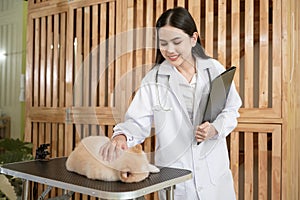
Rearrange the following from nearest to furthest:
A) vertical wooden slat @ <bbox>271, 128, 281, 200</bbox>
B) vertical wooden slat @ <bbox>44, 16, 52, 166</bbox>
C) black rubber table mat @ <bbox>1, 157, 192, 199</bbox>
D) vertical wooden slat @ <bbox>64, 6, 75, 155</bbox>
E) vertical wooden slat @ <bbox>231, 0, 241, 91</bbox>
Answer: black rubber table mat @ <bbox>1, 157, 192, 199</bbox> < vertical wooden slat @ <bbox>271, 128, 281, 200</bbox> < vertical wooden slat @ <bbox>231, 0, 241, 91</bbox> < vertical wooden slat @ <bbox>64, 6, 75, 155</bbox> < vertical wooden slat @ <bbox>44, 16, 52, 166</bbox>

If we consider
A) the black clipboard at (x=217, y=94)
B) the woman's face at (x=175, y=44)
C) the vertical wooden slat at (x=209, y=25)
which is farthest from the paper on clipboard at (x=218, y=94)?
the vertical wooden slat at (x=209, y=25)

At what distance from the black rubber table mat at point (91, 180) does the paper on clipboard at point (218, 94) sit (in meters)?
0.24

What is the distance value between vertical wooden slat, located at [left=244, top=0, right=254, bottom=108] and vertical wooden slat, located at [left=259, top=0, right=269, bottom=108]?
0.15 feet

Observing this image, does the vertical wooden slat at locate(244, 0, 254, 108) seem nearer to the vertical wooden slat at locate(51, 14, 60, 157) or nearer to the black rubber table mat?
the black rubber table mat

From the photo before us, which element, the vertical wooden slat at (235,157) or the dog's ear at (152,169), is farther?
the vertical wooden slat at (235,157)

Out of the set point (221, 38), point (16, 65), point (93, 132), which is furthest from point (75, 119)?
point (16, 65)

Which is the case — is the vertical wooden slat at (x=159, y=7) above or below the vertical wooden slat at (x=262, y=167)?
above

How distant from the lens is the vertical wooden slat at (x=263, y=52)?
169 centimetres

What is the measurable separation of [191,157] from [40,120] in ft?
5.31

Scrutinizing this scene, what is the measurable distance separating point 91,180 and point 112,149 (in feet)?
0.37

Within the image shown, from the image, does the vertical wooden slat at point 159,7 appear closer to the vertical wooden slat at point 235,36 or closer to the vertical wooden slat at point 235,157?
the vertical wooden slat at point 235,36

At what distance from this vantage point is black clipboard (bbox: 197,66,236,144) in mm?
1220

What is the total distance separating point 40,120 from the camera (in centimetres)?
262

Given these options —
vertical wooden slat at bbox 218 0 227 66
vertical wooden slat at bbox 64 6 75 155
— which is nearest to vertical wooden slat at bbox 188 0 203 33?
vertical wooden slat at bbox 218 0 227 66
